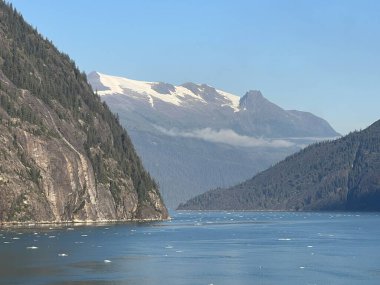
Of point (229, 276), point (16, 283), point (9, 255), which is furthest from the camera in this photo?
point (9, 255)

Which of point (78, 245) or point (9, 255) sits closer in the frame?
point (9, 255)

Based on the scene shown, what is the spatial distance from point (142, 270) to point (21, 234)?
73.1 meters

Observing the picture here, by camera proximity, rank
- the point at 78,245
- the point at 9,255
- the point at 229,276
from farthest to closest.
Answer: the point at 78,245, the point at 9,255, the point at 229,276

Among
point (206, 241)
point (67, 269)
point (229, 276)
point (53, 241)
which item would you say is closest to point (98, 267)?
point (67, 269)

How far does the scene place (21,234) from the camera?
197 metres

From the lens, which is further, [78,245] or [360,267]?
[78,245]

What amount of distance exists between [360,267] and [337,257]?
16.4m

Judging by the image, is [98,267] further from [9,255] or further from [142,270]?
[9,255]

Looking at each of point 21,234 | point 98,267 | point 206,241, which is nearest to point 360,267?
point 98,267

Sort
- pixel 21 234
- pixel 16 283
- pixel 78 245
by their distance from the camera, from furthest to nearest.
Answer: pixel 21 234 < pixel 78 245 < pixel 16 283

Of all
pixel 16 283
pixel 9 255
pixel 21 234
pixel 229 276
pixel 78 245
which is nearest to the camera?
pixel 16 283

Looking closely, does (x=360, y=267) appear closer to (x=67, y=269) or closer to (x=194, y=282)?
(x=194, y=282)

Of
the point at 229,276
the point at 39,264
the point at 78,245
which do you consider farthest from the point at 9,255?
the point at 229,276

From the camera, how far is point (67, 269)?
425ft
